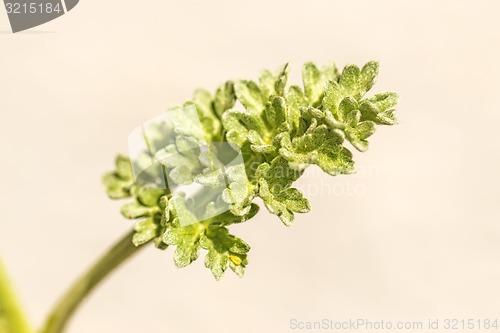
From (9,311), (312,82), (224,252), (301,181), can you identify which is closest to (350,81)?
(312,82)

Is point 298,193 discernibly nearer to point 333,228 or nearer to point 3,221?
point 333,228

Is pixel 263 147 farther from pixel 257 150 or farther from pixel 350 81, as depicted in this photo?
pixel 350 81

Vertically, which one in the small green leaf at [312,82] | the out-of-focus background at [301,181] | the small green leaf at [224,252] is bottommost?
the out-of-focus background at [301,181]

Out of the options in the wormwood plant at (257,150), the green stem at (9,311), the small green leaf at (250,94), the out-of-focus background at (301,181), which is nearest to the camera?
the wormwood plant at (257,150)

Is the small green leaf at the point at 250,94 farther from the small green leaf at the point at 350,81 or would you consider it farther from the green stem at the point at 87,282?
the green stem at the point at 87,282

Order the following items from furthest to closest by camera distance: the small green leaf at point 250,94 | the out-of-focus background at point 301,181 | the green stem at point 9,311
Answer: the out-of-focus background at point 301,181 < the green stem at point 9,311 < the small green leaf at point 250,94

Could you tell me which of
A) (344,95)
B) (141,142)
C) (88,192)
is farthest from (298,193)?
(88,192)

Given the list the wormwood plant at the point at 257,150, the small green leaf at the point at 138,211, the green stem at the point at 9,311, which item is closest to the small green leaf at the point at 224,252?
the wormwood plant at the point at 257,150

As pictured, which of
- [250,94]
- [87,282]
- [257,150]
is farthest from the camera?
[87,282]
